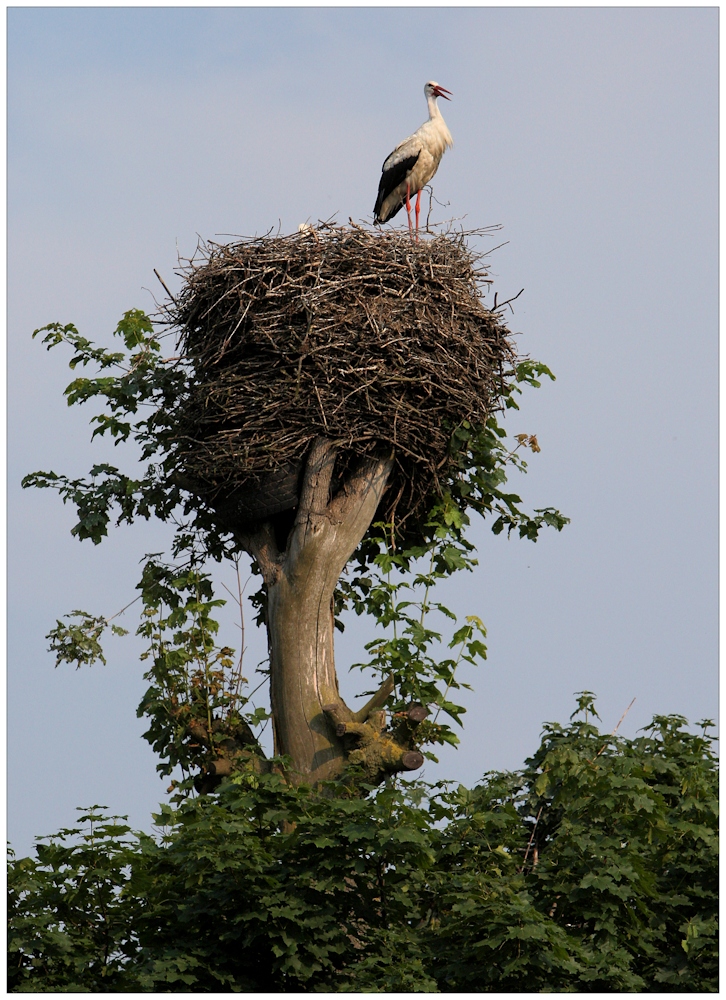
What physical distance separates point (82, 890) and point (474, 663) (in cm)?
328

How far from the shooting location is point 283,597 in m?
10.6

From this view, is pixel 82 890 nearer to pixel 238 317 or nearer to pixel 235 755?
pixel 235 755

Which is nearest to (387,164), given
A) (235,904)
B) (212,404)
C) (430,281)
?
(430,281)

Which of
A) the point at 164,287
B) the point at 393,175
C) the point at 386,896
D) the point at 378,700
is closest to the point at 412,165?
the point at 393,175

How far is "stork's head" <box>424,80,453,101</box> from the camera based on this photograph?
14703mm

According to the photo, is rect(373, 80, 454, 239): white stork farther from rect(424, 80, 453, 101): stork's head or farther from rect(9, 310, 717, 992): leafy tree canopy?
rect(9, 310, 717, 992): leafy tree canopy

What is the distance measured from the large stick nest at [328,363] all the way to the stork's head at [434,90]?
391cm

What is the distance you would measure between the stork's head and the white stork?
0.55 metres

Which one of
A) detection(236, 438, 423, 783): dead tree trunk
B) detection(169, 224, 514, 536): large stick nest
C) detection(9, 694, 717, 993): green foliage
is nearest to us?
detection(9, 694, 717, 993): green foliage

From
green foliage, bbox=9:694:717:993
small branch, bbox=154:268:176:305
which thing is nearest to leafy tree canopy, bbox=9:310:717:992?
green foliage, bbox=9:694:717:993

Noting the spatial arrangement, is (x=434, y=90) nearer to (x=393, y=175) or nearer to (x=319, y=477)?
(x=393, y=175)

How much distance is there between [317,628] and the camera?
34.5 ft

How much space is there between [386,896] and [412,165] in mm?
7647

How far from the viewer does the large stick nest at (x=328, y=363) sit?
10.7 metres
